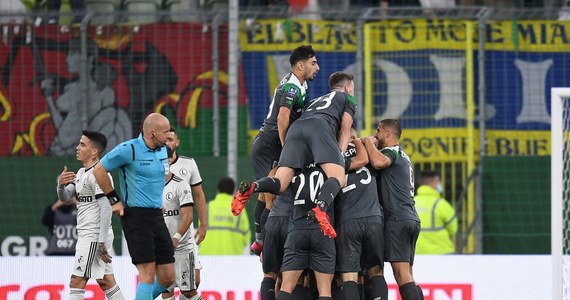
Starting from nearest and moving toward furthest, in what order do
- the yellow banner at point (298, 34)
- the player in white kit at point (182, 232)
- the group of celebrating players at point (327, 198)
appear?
the group of celebrating players at point (327, 198) < the player in white kit at point (182, 232) < the yellow banner at point (298, 34)

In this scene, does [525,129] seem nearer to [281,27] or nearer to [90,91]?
[281,27]

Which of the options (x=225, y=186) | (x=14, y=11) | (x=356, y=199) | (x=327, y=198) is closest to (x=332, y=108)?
(x=356, y=199)

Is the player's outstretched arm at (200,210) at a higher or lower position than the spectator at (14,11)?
lower

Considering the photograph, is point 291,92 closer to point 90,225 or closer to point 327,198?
point 327,198

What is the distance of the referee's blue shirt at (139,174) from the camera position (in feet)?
38.9

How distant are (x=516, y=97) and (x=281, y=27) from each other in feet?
11.0

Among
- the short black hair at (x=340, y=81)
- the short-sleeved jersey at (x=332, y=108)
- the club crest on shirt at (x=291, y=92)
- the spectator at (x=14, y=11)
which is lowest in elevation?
the short-sleeved jersey at (x=332, y=108)

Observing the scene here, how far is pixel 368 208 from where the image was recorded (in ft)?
37.6

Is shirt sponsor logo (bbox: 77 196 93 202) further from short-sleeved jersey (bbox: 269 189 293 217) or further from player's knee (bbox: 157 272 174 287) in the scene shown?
short-sleeved jersey (bbox: 269 189 293 217)

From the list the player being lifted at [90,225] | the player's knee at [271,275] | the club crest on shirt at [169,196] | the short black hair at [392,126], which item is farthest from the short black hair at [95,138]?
the short black hair at [392,126]

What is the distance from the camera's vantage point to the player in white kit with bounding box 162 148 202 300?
13320 millimetres

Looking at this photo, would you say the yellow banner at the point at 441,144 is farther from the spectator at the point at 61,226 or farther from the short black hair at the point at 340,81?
the short black hair at the point at 340,81

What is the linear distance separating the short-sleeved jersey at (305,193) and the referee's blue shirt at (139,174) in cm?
150

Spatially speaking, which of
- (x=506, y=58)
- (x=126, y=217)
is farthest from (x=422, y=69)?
(x=126, y=217)
